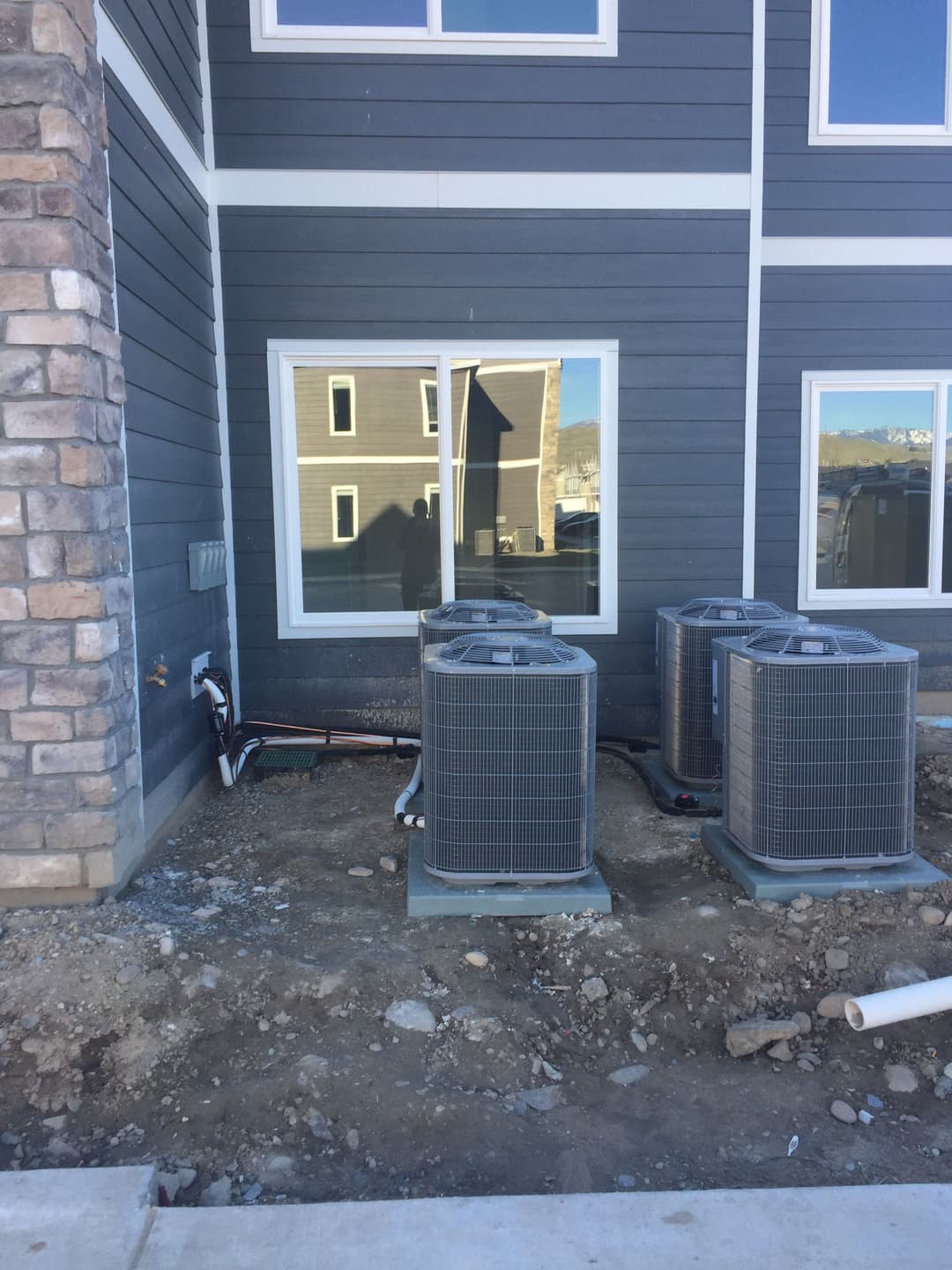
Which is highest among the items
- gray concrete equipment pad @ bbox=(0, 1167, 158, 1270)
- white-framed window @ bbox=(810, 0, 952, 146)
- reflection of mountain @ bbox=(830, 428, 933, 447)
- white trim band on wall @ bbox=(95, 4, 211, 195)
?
Result: white-framed window @ bbox=(810, 0, 952, 146)

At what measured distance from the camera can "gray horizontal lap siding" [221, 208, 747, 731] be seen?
5855 millimetres

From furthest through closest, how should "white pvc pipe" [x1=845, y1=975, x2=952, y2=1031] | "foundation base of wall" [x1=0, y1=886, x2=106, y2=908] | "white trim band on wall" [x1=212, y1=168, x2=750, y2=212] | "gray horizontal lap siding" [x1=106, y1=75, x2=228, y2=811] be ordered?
"white trim band on wall" [x1=212, y1=168, x2=750, y2=212]
"gray horizontal lap siding" [x1=106, y1=75, x2=228, y2=811]
"foundation base of wall" [x1=0, y1=886, x2=106, y2=908]
"white pvc pipe" [x1=845, y1=975, x2=952, y2=1031]

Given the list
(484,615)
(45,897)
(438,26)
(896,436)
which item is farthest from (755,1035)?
(438,26)

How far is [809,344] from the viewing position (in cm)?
632

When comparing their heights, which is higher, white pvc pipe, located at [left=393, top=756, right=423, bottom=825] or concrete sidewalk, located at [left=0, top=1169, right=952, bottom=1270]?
white pvc pipe, located at [left=393, top=756, right=423, bottom=825]

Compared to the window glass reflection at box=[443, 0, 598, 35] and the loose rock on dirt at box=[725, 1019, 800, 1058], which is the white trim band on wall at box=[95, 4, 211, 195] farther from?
the loose rock on dirt at box=[725, 1019, 800, 1058]

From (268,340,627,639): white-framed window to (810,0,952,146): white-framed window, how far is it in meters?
2.22

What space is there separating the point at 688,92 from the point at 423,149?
1682 mm

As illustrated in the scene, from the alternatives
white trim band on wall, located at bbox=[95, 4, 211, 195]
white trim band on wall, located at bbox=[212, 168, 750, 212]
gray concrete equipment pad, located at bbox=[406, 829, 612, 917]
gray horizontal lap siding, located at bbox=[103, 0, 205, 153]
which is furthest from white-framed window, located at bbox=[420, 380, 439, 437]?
gray concrete equipment pad, located at bbox=[406, 829, 612, 917]

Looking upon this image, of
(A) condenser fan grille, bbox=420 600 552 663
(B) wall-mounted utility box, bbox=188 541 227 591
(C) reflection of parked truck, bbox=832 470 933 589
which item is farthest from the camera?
(C) reflection of parked truck, bbox=832 470 933 589

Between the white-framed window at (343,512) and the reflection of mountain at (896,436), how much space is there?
3.36 meters

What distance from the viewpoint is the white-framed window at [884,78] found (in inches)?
242

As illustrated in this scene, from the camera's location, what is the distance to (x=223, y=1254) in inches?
85.2

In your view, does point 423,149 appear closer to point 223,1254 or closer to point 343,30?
point 343,30
